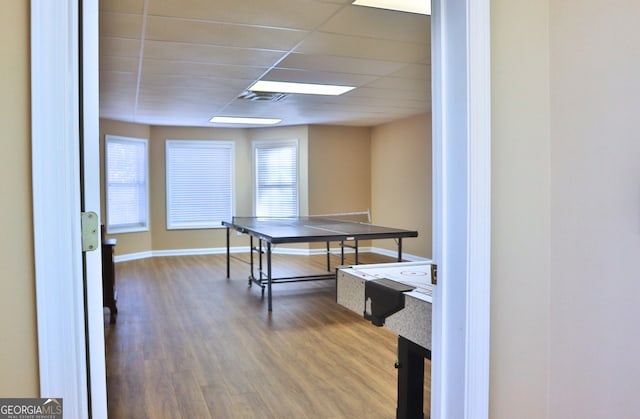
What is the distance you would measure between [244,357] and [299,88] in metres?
3.15

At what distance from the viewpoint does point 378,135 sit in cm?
866

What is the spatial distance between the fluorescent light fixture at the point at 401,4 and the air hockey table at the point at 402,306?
5.39ft

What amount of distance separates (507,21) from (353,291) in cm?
115

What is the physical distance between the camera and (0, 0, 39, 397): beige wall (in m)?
0.99

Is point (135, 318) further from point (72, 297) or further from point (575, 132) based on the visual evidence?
point (575, 132)

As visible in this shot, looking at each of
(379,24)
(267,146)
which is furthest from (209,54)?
(267,146)

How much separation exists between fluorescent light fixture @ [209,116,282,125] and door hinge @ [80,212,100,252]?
6563 mm

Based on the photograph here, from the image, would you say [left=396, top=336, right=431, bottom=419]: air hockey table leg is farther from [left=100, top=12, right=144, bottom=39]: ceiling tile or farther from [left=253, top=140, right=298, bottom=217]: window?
[left=253, top=140, right=298, bottom=217]: window

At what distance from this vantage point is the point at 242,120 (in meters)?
7.80

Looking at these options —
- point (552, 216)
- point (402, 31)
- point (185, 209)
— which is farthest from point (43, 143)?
point (185, 209)

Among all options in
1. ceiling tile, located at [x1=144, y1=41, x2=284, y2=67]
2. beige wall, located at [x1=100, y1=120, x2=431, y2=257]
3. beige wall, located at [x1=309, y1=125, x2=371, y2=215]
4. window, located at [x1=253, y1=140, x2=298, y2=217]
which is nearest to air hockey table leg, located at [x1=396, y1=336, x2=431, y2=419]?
A: ceiling tile, located at [x1=144, y1=41, x2=284, y2=67]

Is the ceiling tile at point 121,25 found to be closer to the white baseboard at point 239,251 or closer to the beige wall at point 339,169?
the beige wall at point 339,169

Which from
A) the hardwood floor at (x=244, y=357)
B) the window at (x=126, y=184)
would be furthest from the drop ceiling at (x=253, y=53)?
the hardwood floor at (x=244, y=357)

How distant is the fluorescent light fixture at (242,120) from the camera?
755cm
